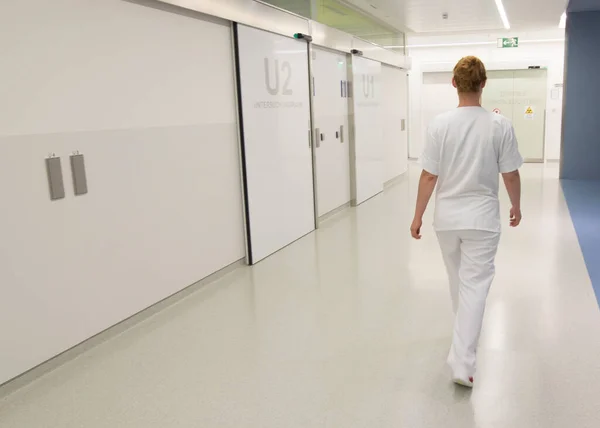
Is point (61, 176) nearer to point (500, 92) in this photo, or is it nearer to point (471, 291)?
point (471, 291)

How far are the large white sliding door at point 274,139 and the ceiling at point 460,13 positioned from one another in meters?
2.75

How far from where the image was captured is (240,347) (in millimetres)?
3633

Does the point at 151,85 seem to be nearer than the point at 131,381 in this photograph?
No

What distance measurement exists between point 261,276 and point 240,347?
62.1 inches

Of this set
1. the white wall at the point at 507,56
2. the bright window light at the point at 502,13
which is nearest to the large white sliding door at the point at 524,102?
the white wall at the point at 507,56

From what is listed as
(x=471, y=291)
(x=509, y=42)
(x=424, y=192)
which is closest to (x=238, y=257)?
(x=424, y=192)

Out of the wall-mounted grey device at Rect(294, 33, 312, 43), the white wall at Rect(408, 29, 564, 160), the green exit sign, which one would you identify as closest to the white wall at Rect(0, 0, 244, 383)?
the wall-mounted grey device at Rect(294, 33, 312, 43)

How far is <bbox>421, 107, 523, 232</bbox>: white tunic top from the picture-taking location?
9.43 feet

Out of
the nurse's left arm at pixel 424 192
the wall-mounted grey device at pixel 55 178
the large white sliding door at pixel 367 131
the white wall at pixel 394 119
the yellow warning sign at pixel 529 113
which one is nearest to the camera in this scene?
the nurse's left arm at pixel 424 192

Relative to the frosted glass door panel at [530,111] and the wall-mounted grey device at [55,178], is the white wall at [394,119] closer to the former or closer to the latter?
the frosted glass door panel at [530,111]

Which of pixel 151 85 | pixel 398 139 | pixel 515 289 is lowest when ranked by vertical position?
pixel 515 289

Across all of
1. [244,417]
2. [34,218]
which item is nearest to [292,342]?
[244,417]

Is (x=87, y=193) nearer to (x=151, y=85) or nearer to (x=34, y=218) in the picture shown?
(x=34, y=218)

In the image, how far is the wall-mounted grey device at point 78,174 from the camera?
134 inches
